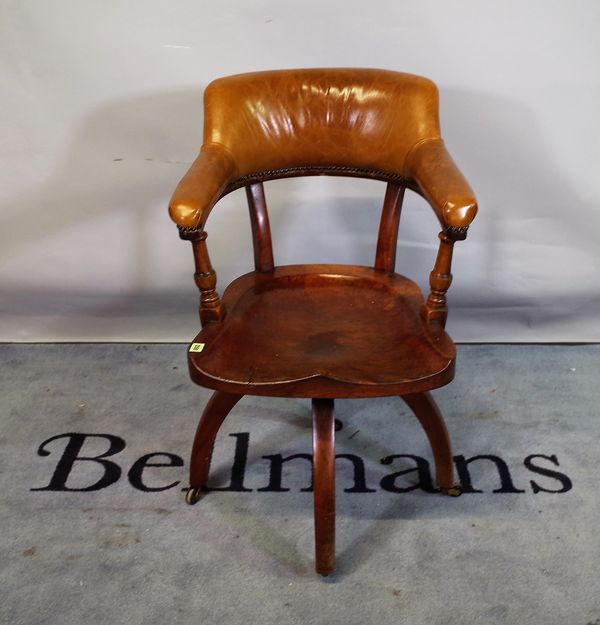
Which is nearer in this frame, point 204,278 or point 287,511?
point 204,278

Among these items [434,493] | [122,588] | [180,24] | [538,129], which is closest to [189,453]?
[122,588]

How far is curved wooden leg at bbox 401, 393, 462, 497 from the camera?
170 centimetres

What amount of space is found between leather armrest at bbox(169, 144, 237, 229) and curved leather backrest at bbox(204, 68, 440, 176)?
0.21ft

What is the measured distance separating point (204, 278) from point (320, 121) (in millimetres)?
496

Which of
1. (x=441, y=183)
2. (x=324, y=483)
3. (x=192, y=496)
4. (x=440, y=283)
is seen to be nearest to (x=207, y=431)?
(x=192, y=496)

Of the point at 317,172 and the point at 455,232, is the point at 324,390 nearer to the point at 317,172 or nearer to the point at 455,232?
the point at 455,232

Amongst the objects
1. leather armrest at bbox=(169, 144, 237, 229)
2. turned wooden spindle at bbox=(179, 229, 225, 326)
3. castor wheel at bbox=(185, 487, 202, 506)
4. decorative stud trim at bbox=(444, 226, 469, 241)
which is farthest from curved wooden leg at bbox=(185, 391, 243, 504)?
decorative stud trim at bbox=(444, 226, 469, 241)

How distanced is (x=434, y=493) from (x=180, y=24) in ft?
4.36

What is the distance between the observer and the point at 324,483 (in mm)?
1502

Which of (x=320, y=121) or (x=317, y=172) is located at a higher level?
(x=320, y=121)

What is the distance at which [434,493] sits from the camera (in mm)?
1778

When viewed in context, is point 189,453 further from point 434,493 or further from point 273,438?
point 434,493

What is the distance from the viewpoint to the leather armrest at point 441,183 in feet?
4.55

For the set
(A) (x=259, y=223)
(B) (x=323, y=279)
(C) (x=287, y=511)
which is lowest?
(C) (x=287, y=511)
